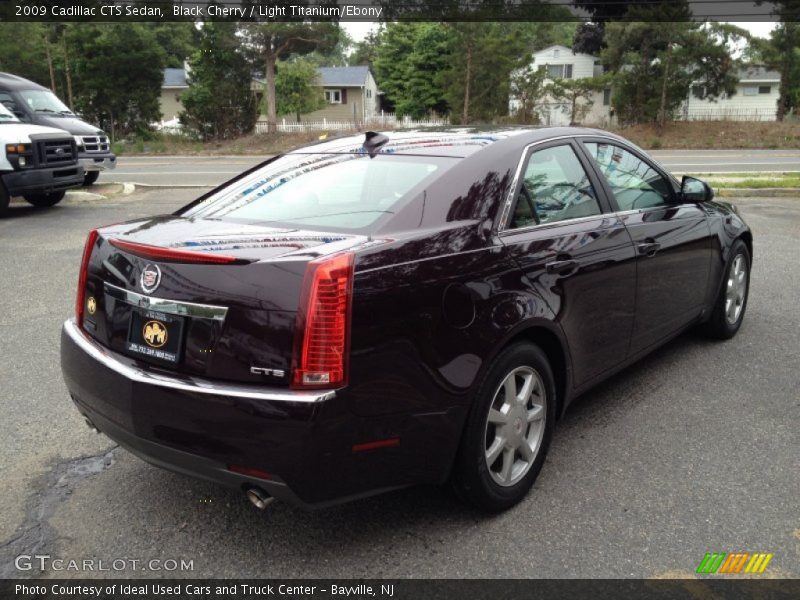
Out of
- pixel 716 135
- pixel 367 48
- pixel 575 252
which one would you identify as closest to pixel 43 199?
pixel 575 252

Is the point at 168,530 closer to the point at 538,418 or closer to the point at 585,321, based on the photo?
the point at 538,418

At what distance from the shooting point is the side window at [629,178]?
4.07 metres

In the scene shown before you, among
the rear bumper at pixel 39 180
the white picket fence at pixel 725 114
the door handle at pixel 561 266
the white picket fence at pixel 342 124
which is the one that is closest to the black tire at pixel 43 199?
the rear bumper at pixel 39 180

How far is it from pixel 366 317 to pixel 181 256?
0.73 meters

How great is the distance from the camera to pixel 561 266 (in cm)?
337

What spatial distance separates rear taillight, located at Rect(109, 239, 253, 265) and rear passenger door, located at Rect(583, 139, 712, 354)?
7.49 feet

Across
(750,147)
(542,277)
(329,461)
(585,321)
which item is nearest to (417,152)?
(542,277)

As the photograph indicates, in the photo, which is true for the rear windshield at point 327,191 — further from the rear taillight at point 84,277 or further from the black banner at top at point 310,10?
the black banner at top at point 310,10

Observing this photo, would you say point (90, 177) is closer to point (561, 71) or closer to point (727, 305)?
point (727, 305)

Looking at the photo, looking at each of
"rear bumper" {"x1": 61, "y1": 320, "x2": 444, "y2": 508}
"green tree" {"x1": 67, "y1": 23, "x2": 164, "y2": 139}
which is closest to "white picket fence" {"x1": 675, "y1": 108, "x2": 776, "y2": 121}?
"green tree" {"x1": 67, "y1": 23, "x2": 164, "y2": 139}

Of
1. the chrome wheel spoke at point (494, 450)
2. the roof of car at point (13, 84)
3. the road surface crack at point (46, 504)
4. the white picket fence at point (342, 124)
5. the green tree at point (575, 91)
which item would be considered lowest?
the road surface crack at point (46, 504)

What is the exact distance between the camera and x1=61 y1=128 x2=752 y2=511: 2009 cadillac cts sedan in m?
2.46

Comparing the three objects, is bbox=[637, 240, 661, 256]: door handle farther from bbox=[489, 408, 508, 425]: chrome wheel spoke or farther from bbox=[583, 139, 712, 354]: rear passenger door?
bbox=[489, 408, 508, 425]: chrome wheel spoke

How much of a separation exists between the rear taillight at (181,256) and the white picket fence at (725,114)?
39119mm
